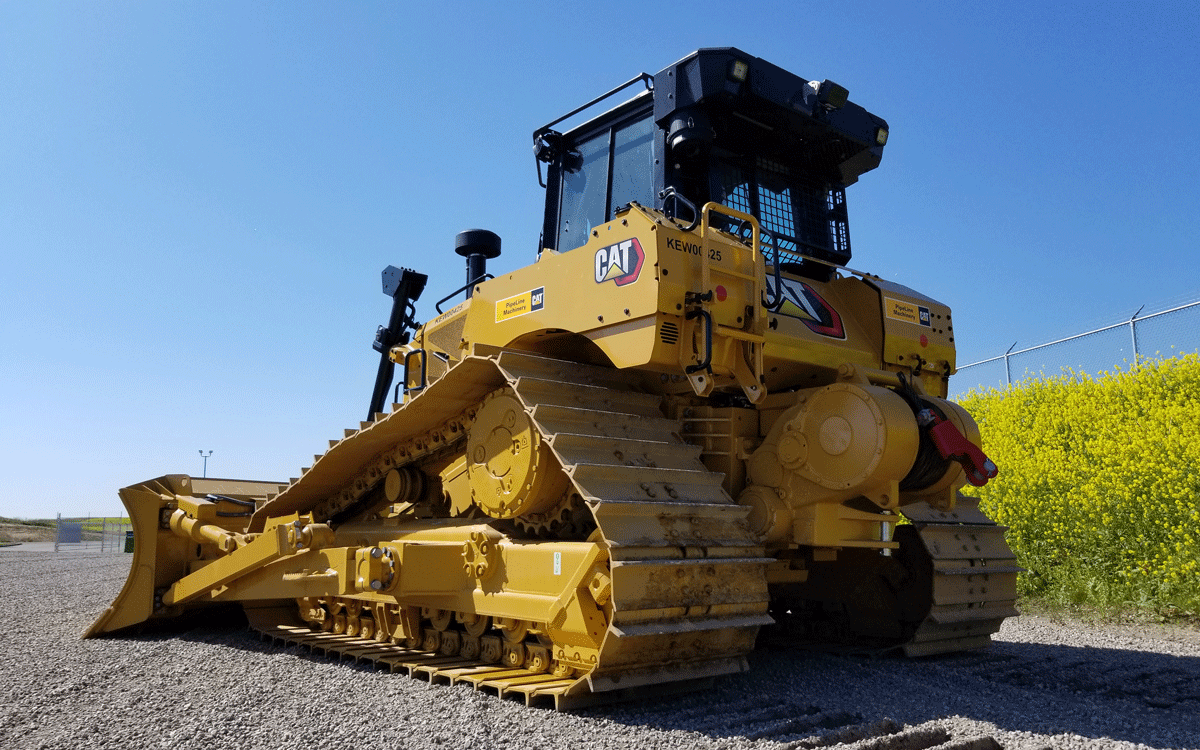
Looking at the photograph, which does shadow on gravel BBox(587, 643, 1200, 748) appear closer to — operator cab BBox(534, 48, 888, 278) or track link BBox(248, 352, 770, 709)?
track link BBox(248, 352, 770, 709)

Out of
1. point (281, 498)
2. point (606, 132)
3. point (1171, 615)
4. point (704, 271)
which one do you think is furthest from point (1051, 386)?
point (281, 498)

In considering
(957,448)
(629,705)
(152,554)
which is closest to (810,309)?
(957,448)

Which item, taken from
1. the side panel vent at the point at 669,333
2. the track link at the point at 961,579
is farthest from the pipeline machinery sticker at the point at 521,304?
the track link at the point at 961,579

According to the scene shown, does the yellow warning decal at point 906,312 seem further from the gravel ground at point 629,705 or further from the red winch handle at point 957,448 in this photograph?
the gravel ground at point 629,705

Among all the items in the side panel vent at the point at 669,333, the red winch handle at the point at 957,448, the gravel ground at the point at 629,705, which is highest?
the side panel vent at the point at 669,333

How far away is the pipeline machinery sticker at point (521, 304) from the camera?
5.73 meters

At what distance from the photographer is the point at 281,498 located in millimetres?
7375

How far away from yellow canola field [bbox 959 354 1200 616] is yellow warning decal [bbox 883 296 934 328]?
12.4 ft

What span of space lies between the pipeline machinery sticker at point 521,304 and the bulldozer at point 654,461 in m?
0.02

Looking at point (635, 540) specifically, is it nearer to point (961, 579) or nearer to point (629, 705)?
point (629, 705)

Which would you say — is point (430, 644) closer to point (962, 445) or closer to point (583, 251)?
point (583, 251)

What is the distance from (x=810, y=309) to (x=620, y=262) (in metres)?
1.83

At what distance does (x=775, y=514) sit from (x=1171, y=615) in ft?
17.8

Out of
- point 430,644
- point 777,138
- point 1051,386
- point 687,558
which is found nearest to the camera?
point 687,558
